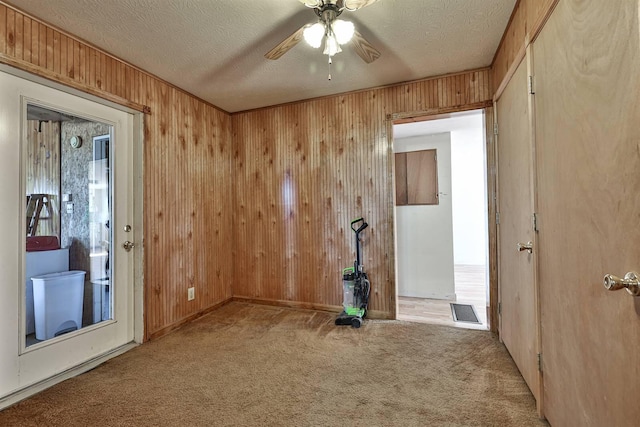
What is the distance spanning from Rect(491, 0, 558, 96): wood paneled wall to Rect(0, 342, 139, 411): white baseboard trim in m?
3.73

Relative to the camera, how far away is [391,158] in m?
3.26

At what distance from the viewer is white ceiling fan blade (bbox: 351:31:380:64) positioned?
1889 mm

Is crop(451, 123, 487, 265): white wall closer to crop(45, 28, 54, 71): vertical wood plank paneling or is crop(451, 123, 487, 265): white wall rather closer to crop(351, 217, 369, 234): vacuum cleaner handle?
crop(351, 217, 369, 234): vacuum cleaner handle

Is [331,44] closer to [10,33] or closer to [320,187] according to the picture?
[320,187]

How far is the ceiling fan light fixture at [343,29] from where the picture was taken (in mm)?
1711

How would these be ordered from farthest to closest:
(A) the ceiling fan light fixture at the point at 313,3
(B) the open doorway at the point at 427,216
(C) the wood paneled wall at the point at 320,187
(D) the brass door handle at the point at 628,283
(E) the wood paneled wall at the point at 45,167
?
1. (B) the open doorway at the point at 427,216
2. (C) the wood paneled wall at the point at 320,187
3. (E) the wood paneled wall at the point at 45,167
4. (A) the ceiling fan light fixture at the point at 313,3
5. (D) the brass door handle at the point at 628,283

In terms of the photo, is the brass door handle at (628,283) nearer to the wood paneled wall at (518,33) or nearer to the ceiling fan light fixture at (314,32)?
the wood paneled wall at (518,33)

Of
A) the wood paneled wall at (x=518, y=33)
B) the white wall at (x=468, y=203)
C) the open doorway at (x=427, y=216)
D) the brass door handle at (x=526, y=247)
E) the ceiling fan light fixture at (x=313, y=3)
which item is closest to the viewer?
the wood paneled wall at (x=518, y=33)

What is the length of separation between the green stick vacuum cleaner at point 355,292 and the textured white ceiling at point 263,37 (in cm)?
162

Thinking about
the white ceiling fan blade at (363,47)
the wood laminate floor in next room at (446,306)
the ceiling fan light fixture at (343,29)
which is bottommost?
the wood laminate floor in next room at (446,306)

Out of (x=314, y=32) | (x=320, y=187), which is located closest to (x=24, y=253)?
(x=314, y=32)

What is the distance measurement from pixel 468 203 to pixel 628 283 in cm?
591

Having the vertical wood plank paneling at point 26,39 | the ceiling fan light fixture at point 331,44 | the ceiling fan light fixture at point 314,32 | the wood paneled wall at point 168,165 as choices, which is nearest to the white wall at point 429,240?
the wood paneled wall at point 168,165

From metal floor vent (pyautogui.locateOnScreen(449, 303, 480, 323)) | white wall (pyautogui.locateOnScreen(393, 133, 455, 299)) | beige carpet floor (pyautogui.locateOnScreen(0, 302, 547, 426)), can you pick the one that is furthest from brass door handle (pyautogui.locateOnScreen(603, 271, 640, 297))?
white wall (pyautogui.locateOnScreen(393, 133, 455, 299))
